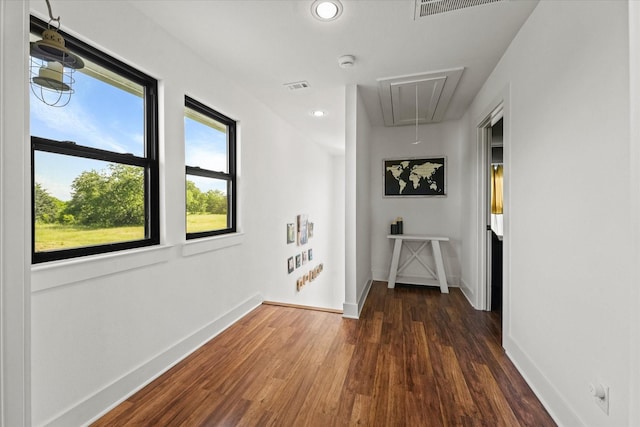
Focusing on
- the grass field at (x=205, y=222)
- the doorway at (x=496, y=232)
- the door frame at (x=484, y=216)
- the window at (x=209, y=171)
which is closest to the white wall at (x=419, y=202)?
the doorway at (x=496, y=232)

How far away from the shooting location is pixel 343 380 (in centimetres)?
191

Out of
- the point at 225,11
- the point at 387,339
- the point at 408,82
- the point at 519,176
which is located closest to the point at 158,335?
the point at 387,339

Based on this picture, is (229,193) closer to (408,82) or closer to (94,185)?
(94,185)

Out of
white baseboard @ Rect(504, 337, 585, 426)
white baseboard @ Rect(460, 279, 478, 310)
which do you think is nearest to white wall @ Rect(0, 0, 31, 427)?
white baseboard @ Rect(504, 337, 585, 426)

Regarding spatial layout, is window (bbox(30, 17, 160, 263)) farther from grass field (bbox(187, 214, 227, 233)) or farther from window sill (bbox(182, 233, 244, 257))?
grass field (bbox(187, 214, 227, 233))

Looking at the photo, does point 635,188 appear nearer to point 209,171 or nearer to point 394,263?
point 209,171

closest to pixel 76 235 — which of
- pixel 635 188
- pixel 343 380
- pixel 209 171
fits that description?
pixel 209 171

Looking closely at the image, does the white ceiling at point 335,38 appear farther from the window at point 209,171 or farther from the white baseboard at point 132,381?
the white baseboard at point 132,381

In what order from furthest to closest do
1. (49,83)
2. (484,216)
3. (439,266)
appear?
(439,266), (484,216), (49,83)

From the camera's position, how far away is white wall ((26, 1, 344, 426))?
1.43 m

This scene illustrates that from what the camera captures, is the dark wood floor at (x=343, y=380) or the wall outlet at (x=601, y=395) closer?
the wall outlet at (x=601, y=395)

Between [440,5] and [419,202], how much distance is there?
292 centimetres

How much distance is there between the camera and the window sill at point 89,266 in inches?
52.8

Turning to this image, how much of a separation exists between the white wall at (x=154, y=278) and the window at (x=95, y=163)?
87 millimetres
